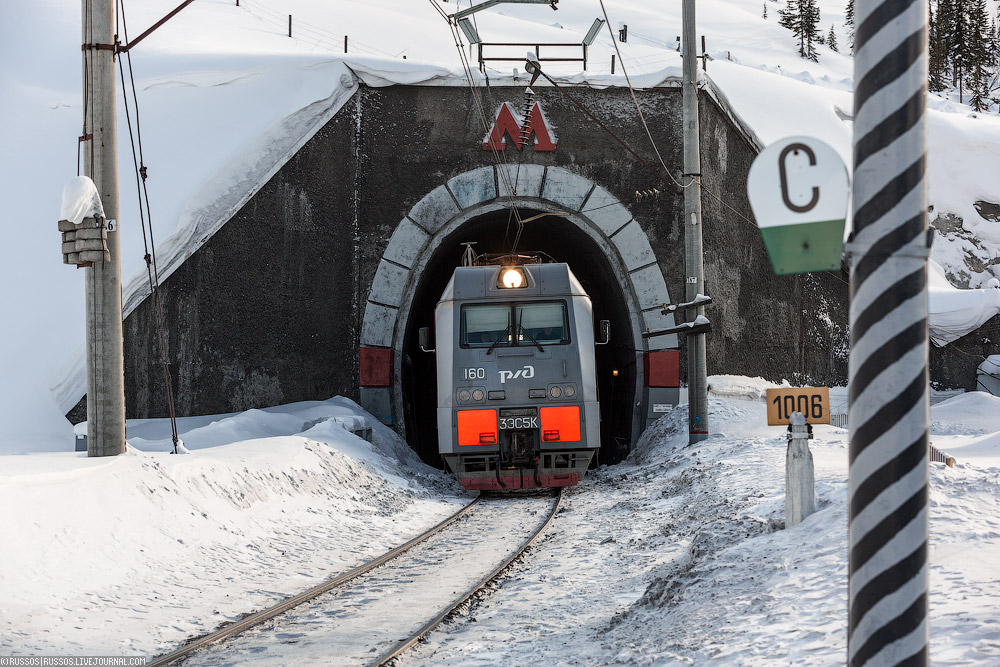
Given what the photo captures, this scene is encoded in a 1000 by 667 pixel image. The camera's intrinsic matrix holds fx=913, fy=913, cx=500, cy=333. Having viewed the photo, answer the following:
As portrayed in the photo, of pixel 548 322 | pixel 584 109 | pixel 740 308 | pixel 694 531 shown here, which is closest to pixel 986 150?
pixel 740 308

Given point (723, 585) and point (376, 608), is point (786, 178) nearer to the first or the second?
point (723, 585)

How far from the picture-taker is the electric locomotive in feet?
48.1

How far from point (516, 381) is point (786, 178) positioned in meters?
11.7

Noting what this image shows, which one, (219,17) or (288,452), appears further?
(219,17)

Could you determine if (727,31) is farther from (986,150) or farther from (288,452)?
(288,452)

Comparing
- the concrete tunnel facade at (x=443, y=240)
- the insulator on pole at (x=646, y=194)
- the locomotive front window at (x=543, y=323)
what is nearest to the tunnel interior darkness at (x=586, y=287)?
the concrete tunnel facade at (x=443, y=240)

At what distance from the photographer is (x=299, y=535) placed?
1068 cm

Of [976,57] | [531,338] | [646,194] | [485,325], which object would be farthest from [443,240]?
[976,57]

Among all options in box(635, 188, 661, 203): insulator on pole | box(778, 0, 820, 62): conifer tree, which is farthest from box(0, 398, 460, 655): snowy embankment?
box(778, 0, 820, 62): conifer tree

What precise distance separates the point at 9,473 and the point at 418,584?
389cm

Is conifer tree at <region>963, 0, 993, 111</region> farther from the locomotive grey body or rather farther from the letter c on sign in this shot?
the letter c on sign

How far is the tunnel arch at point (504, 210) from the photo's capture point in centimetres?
1894

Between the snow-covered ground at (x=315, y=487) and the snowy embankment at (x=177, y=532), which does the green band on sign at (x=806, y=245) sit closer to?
the snow-covered ground at (x=315, y=487)

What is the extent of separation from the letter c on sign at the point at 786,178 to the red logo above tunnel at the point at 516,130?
16534 millimetres
